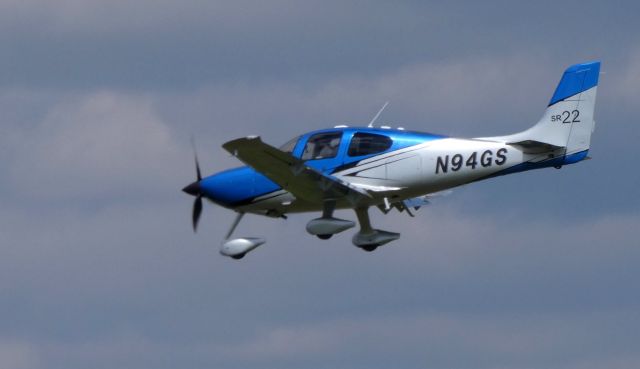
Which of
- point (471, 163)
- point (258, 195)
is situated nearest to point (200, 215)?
point (258, 195)

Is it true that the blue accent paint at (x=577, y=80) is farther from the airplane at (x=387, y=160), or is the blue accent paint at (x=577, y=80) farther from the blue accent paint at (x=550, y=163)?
the blue accent paint at (x=550, y=163)

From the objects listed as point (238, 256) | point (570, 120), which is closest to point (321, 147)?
point (238, 256)

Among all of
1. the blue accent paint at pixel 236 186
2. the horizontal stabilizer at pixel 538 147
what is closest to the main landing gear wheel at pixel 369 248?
the blue accent paint at pixel 236 186

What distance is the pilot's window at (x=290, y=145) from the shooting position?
62219 mm

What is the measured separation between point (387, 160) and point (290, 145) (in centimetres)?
207

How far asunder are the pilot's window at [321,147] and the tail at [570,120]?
319 cm

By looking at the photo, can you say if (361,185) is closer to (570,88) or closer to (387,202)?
(387,202)

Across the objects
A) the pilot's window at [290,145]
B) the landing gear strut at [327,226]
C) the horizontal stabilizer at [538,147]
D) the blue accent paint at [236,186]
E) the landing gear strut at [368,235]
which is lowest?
the landing gear strut at [327,226]

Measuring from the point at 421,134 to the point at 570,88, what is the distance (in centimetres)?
307

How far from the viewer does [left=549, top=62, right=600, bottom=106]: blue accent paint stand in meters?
61.1

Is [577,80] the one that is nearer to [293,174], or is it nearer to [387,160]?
[387,160]

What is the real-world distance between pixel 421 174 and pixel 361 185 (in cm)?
123

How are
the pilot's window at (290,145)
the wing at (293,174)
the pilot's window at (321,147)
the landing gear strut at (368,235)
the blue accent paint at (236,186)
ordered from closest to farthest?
the wing at (293,174)
the pilot's window at (321,147)
the pilot's window at (290,145)
the blue accent paint at (236,186)
the landing gear strut at (368,235)

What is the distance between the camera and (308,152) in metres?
62.1
